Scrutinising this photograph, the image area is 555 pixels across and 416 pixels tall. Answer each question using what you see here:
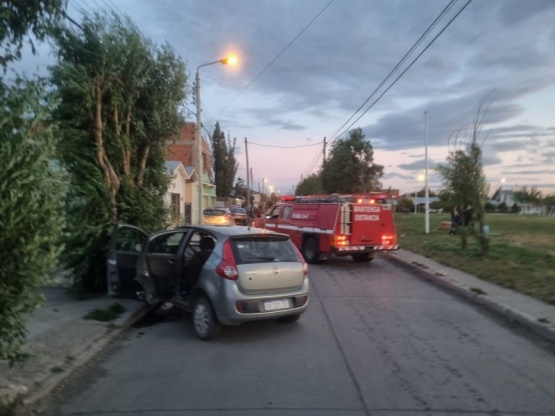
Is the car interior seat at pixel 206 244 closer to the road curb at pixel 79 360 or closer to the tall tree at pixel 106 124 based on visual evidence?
the road curb at pixel 79 360

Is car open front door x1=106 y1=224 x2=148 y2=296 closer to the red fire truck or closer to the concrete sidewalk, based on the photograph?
the concrete sidewalk

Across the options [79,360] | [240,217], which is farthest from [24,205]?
[240,217]

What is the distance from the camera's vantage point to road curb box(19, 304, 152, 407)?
4984 mm

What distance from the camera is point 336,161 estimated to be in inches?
1522

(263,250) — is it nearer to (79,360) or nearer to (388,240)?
(79,360)

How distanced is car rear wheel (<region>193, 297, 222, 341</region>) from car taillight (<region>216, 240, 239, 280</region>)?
534 millimetres

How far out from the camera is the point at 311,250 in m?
16.5

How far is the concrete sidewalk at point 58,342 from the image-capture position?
5.21 metres

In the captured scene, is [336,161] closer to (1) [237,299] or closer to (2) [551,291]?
(2) [551,291]

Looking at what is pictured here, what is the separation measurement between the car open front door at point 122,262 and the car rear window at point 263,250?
2804 millimetres

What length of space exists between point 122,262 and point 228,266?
314 cm

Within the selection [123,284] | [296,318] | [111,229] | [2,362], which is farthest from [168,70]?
[2,362]

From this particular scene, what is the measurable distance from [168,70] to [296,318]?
6163 millimetres

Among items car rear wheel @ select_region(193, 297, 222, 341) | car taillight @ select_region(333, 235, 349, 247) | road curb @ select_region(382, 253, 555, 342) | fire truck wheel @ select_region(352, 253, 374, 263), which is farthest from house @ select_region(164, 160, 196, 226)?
car rear wheel @ select_region(193, 297, 222, 341)
